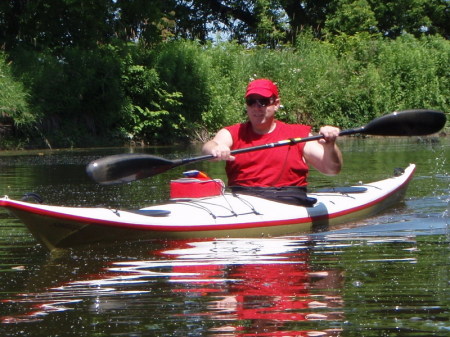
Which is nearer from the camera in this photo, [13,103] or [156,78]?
[13,103]

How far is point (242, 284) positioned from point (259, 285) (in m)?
0.10

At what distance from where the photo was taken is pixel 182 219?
704 centimetres

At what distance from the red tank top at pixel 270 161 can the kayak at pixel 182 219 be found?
0.19m

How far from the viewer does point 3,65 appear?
2233cm

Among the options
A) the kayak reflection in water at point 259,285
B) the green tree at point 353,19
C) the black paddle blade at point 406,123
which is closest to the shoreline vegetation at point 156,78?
the green tree at point 353,19

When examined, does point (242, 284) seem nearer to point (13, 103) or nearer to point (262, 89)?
point (262, 89)

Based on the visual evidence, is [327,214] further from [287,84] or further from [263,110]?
[287,84]

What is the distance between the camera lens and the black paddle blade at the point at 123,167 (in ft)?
22.9

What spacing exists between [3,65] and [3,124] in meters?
1.38

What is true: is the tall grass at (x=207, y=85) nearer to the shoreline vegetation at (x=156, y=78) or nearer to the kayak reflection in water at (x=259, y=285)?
the shoreline vegetation at (x=156, y=78)

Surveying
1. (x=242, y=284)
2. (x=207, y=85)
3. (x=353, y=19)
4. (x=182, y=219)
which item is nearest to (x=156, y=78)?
(x=207, y=85)

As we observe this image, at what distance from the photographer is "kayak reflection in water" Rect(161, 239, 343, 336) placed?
430 cm

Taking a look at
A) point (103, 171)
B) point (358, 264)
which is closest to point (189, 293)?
point (358, 264)

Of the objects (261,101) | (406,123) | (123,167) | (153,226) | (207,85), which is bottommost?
(153,226)
